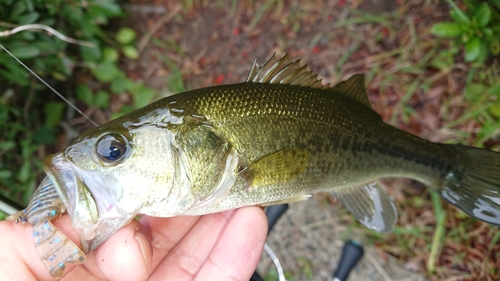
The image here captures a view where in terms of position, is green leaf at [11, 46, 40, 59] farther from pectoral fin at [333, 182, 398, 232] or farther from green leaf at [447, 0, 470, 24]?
green leaf at [447, 0, 470, 24]

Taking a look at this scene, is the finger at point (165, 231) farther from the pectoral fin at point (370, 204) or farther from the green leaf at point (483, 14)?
the green leaf at point (483, 14)

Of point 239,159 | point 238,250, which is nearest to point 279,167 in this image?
point 239,159

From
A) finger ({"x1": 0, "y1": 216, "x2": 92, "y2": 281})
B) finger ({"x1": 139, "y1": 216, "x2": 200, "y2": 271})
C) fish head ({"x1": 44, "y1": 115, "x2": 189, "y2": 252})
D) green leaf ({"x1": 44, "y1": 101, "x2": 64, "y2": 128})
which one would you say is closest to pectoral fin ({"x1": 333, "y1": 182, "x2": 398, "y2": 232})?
finger ({"x1": 139, "y1": 216, "x2": 200, "y2": 271})

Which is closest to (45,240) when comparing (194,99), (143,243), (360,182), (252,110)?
(143,243)

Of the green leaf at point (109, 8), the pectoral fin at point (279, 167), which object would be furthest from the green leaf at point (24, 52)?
the pectoral fin at point (279, 167)

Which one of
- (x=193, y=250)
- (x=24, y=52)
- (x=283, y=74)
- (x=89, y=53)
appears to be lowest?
(x=193, y=250)

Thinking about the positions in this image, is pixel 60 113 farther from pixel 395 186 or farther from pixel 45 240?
pixel 395 186

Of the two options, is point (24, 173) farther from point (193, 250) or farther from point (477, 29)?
point (477, 29)
